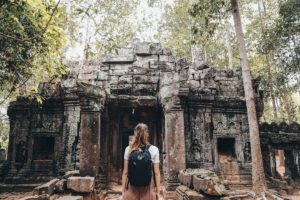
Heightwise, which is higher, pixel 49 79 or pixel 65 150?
pixel 49 79

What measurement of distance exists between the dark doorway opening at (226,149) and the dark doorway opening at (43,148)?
6.28 m

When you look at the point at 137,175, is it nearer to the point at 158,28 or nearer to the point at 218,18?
the point at 218,18

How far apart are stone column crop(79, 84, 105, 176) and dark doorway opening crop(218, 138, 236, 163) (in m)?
4.84

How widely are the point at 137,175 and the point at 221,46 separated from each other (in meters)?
19.7

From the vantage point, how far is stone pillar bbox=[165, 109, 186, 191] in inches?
261

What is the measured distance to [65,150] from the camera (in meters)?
8.65

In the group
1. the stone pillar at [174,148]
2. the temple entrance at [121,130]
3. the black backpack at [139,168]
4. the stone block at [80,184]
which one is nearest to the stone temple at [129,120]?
the temple entrance at [121,130]

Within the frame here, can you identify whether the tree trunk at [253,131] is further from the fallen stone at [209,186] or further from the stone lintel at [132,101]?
the stone lintel at [132,101]

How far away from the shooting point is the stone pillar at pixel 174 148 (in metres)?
6.64

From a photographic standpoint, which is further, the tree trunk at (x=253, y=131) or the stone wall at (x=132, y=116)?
the stone wall at (x=132, y=116)

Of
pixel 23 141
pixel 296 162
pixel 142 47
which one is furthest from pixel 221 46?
pixel 23 141

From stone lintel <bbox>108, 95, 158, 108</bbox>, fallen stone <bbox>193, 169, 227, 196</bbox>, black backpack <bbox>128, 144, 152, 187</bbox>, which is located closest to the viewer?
black backpack <bbox>128, 144, 152, 187</bbox>

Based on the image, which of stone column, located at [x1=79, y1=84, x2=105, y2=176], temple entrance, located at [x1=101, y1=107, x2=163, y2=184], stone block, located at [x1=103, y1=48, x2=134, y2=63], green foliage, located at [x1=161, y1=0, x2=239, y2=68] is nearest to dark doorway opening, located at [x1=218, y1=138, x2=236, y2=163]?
temple entrance, located at [x1=101, y1=107, x2=163, y2=184]

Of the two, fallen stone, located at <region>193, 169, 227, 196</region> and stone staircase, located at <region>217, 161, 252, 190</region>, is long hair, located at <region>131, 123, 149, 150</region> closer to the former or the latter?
fallen stone, located at <region>193, 169, 227, 196</region>
